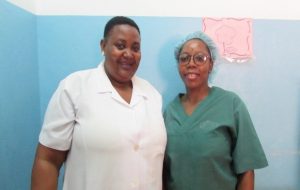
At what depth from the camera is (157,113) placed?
1.12m

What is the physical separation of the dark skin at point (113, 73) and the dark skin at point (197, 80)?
9.8 inches

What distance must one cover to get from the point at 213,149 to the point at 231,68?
51 cm

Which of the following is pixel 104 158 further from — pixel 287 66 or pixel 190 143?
pixel 287 66

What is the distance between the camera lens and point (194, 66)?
117cm

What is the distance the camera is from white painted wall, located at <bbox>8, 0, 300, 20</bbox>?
1367 mm

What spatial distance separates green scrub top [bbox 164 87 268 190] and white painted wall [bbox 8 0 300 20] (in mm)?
517

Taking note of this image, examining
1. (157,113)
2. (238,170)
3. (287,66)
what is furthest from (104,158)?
(287,66)

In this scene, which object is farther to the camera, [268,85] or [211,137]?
[268,85]

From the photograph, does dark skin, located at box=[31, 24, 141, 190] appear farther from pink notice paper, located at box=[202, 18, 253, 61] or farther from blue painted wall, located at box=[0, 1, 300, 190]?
pink notice paper, located at box=[202, 18, 253, 61]

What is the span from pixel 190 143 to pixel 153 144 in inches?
7.0

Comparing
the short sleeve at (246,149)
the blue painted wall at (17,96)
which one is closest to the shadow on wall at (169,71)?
the short sleeve at (246,149)

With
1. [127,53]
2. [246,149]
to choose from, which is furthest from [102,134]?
[246,149]

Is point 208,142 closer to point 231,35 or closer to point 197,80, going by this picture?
point 197,80

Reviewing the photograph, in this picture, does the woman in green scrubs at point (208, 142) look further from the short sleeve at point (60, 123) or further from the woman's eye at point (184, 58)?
the short sleeve at point (60, 123)
